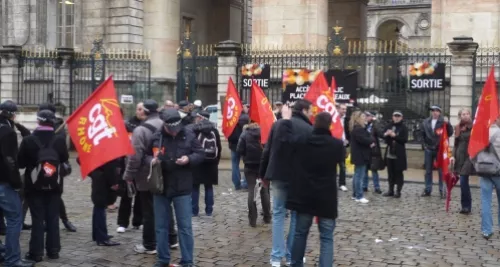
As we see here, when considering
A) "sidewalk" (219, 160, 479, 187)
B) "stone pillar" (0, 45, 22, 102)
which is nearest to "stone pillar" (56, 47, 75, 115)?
"stone pillar" (0, 45, 22, 102)

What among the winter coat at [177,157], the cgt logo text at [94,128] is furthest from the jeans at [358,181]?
the cgt logo text at [94,128]

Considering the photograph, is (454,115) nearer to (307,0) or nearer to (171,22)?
(307,0)

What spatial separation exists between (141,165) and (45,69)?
19.0 metres

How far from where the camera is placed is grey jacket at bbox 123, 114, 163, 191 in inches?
317

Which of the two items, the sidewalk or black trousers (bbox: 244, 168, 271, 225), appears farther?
the sidewalk

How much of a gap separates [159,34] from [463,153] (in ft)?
61.5

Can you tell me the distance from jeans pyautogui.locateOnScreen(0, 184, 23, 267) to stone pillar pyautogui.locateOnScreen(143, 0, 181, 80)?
2018cm

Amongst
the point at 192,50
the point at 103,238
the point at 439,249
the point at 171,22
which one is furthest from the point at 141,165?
the point at 171,22

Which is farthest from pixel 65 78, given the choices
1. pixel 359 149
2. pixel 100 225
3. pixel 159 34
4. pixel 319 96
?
pixel 100 225

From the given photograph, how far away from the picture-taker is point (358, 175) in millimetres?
13180

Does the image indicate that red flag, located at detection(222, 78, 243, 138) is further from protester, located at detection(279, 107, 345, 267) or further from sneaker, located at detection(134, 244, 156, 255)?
protester, located at detection(279, 107, 345, 267)

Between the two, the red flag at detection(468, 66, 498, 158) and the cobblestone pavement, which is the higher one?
the red flag at detection(468, 66, 498, 158)

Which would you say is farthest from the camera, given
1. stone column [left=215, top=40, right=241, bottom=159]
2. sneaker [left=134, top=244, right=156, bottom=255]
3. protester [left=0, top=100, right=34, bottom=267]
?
stone column [left=215, top=40, right=241, bottom=159]

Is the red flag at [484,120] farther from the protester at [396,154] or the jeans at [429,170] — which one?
the jeans at [429,170]
